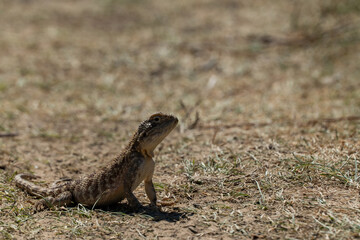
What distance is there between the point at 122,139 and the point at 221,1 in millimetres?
9649

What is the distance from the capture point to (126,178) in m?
4.88

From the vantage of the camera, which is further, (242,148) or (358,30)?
(358,30)

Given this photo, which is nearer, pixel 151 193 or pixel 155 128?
pixel 155 128

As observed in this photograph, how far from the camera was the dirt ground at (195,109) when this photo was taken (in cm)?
463

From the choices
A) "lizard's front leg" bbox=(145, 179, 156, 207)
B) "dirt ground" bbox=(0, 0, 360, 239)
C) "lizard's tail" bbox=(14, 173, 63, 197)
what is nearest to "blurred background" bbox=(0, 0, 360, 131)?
"dirt ground" bbox=(0, 0, 360, 239)

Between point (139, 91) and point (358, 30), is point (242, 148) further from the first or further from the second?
point (358, 30)

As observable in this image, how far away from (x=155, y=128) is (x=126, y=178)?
58 centimetres

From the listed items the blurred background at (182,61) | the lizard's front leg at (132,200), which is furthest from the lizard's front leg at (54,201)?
the blurred background at (182,61)

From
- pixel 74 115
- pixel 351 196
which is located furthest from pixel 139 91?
pixel 351 196

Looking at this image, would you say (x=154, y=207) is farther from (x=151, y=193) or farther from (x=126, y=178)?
(x=126, y=178)

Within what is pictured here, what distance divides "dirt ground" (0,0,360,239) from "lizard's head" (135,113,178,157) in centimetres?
68

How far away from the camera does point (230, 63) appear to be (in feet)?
38.9

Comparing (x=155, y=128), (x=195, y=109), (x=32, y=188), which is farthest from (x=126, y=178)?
(x=195, y=109)

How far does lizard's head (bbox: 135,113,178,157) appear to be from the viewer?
4867 millimetres
